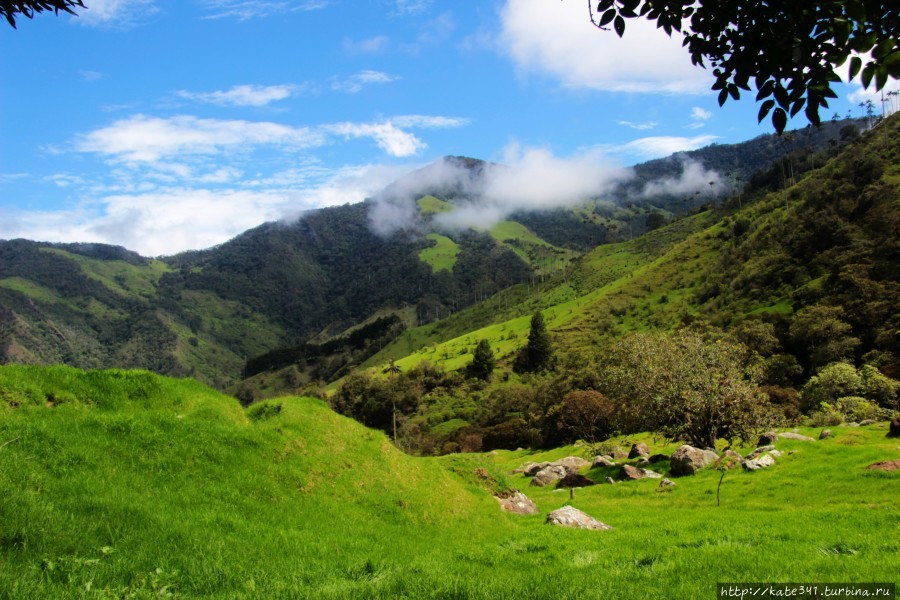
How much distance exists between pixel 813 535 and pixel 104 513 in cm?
1388

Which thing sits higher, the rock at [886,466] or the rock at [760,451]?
the rock at [886,466]

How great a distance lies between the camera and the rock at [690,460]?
103ft

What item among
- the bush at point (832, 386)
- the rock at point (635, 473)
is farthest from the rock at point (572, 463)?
the bush at point (832, 386)

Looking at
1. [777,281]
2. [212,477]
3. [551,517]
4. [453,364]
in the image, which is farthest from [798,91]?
[453,364]

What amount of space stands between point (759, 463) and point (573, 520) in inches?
633

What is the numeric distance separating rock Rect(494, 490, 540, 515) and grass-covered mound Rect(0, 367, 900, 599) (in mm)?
1115

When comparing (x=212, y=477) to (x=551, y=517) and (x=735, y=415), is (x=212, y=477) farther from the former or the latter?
(x=735, y=415)

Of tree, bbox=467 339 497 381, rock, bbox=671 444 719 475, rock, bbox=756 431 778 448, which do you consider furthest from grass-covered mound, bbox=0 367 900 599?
tree, bbox=467 339 497 381

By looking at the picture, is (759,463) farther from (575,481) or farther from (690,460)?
(575,481)

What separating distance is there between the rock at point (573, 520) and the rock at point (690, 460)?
16758mm

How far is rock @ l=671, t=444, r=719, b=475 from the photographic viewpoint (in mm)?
31406

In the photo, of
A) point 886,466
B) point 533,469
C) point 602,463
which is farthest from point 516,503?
point 533,469

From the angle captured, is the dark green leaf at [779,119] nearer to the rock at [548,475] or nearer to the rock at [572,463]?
the rock at [548,475]

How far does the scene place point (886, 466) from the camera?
22.0 m
